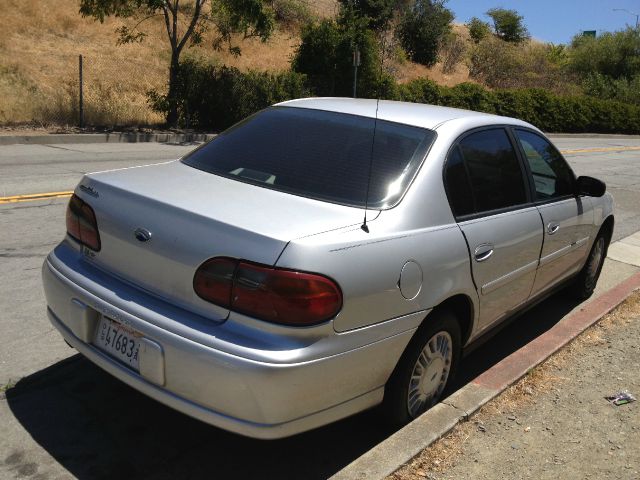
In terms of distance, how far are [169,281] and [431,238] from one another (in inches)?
50.0

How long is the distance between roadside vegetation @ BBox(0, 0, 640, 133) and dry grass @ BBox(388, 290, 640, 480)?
14635 mm

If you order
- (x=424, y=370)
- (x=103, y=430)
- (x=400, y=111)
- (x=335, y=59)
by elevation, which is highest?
(x=335, y=59)

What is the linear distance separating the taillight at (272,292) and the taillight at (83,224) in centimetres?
84

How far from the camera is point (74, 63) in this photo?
27344 millimetres

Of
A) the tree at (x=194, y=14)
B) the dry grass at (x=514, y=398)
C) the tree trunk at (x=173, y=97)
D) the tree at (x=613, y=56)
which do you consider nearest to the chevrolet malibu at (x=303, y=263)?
the dry grass at (x=514, y=398)

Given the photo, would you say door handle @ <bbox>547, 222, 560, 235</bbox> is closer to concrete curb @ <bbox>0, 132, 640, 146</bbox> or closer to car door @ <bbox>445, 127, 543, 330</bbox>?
car door @ <bbox>445, 127, 543, 330</bbox>

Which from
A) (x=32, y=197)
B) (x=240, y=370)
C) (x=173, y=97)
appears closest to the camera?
(x=240, y=370)

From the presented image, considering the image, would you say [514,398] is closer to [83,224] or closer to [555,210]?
[555,210]

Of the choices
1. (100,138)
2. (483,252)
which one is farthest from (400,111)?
(100,138)

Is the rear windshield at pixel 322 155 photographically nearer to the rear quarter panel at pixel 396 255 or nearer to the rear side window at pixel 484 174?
the rear quarter panel at pixel 396 255

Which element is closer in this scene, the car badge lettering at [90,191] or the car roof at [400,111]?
the car badge lettering at [90,191]

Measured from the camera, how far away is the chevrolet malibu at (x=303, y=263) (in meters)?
2.76

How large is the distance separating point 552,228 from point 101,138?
46.0ft

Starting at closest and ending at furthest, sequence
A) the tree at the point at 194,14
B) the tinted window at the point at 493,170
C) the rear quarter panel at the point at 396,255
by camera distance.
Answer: the rear quarter panel at the point at 396,255 → the tinted window at the point at 493,170 → the tree at the point at 194,14
